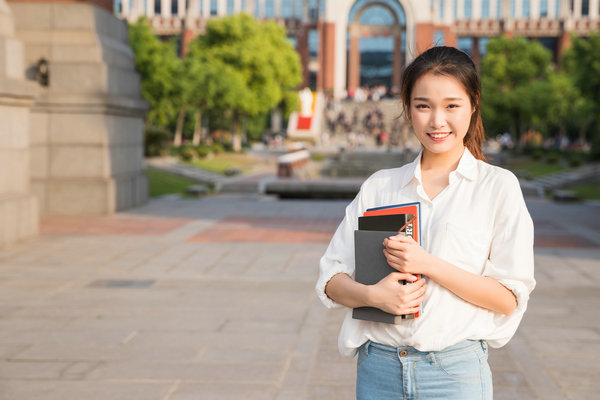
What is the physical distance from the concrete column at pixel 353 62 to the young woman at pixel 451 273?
7284 centimetres

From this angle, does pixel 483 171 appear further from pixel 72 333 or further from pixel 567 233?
pixel 567 233

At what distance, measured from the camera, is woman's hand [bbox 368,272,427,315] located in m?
2.21

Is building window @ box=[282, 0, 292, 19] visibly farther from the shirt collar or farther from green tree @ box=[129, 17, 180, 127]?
the shirt collar

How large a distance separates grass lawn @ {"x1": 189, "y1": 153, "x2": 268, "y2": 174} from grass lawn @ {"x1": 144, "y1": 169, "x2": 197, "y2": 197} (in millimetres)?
4899

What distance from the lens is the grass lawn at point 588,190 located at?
23.2m

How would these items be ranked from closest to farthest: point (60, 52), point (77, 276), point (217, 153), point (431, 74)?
point (431, 74) < point (77, 276) < point (60, 52) < point (217, 153)

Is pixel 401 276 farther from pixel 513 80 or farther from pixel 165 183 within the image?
pixel 513 80

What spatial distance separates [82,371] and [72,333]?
3.45ft

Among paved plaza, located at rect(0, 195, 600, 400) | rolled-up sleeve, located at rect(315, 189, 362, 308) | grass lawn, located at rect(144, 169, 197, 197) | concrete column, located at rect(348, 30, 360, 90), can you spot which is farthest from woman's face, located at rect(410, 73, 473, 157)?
concrete column, located at rect(348, 30, 360, 90)

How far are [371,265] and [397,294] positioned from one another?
0.13m

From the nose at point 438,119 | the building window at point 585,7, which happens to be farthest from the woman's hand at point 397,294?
the building window at point 585,7

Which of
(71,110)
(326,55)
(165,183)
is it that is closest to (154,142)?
(165,183)

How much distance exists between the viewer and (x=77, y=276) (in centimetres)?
893

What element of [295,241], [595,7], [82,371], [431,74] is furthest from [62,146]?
[595,7]
